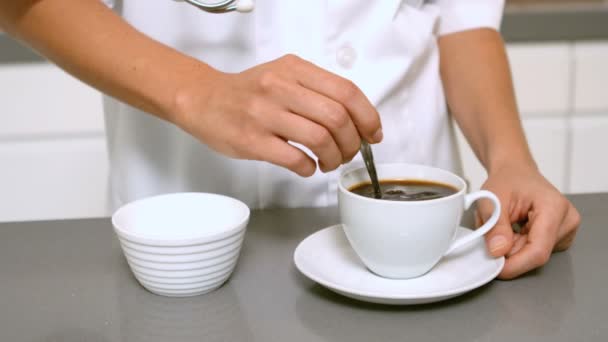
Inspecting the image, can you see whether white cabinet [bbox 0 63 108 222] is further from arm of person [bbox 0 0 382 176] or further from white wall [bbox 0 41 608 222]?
arm of person [bbox 0 0 382 176]

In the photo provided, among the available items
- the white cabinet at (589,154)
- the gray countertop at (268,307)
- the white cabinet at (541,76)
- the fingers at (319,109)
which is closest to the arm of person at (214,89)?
the fingers at (319,109)

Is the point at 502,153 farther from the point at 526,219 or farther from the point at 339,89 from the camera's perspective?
the point at 339,89

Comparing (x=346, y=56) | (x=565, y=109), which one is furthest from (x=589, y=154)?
(x=346, y=56)

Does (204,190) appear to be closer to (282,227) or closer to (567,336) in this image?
(282,227)

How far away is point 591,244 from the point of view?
2.33ft

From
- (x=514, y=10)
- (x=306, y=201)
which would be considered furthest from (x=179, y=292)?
(x=514, y=10)

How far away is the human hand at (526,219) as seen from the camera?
2.07ft

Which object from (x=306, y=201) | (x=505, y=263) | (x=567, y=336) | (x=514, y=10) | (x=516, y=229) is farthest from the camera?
(x=514, y=10)

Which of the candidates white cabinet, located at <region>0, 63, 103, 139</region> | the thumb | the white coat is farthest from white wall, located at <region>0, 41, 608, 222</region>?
the thumb

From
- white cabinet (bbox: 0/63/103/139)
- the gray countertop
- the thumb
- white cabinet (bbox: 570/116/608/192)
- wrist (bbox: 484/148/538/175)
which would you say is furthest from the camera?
white cabinet (bbox: 570/116/608/192)

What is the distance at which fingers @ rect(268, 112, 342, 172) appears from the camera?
57 centimetres

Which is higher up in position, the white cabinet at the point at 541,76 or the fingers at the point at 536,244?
the fingers at the point at 536,244

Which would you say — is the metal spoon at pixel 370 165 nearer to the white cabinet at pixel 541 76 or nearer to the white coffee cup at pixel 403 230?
the white coffee cup at pixel 403 230

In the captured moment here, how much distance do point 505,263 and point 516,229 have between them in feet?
0.36
